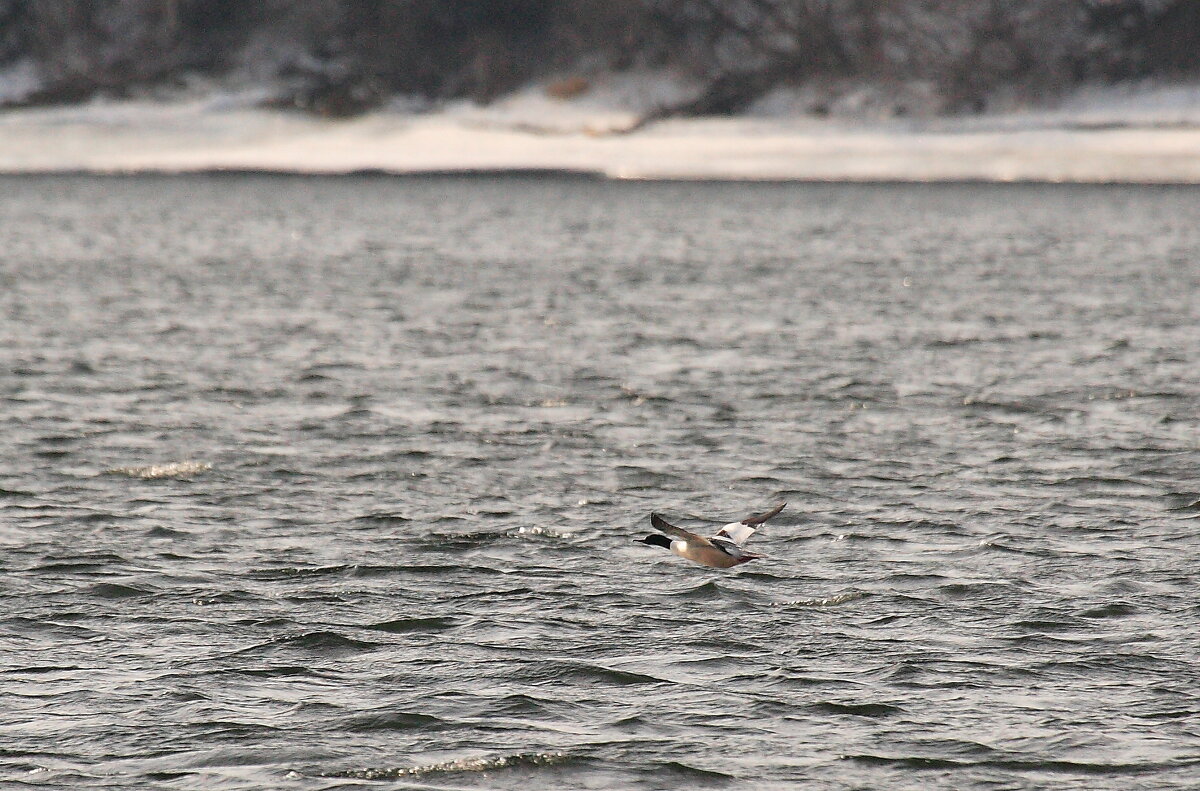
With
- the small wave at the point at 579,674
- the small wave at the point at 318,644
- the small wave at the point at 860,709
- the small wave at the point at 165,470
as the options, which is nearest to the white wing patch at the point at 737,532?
the small wave at the point at 579,674

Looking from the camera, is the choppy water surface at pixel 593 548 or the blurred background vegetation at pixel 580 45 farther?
the blurred background vegetation at pixel 580 45

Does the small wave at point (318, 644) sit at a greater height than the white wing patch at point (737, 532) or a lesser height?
lesser

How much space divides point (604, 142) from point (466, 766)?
138581 millimetres

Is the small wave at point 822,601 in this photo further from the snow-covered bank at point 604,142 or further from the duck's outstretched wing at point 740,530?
the snow-covered bank at point 604,142

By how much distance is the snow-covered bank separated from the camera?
142 metres

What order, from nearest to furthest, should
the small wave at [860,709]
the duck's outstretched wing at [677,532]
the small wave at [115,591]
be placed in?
the small wave at [860,709], the duck's outstretched wing at [677,532], the small wave at [115,591]

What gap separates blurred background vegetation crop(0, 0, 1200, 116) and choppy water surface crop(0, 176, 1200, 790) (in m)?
99.7

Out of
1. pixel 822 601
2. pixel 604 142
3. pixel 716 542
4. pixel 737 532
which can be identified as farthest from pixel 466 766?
pixel 604 142

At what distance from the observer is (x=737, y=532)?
716 inches


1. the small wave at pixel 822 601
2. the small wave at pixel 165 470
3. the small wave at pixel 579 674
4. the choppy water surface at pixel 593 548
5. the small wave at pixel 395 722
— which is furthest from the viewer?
the small wave at pixel 165 470

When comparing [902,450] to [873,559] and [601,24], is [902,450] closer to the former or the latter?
[873,559]

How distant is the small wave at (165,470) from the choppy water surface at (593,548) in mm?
86

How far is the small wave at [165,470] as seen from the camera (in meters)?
24.3

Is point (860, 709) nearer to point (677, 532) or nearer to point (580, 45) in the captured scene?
point (677, 532)
